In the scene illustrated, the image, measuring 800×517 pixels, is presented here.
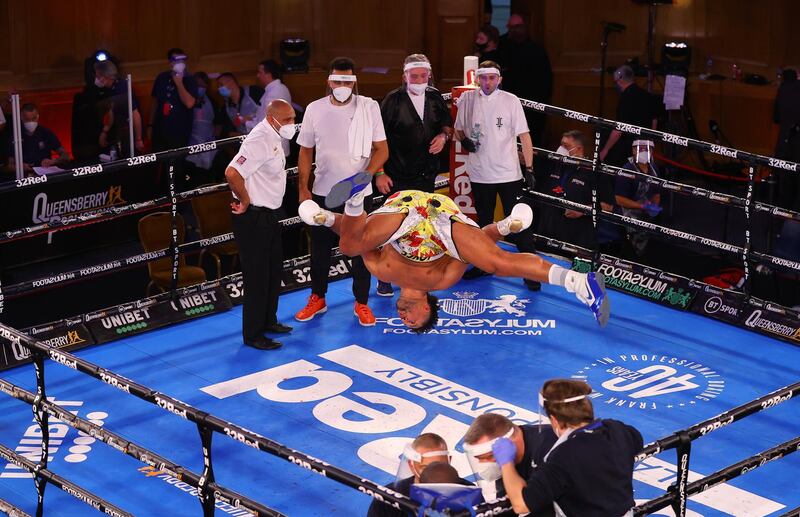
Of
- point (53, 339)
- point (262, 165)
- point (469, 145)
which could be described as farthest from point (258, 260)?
point (469, 145)

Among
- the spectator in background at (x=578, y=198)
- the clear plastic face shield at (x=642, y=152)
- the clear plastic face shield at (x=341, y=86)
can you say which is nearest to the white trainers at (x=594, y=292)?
the clear plastic face shield at (x=341, y=86)

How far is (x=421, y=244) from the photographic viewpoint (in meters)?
7.29

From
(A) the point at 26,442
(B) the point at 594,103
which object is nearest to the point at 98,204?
(A) the point at 26,442

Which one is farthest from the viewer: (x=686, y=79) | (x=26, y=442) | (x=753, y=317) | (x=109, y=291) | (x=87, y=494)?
(x=686, y=79)

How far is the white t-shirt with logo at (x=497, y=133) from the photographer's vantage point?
9547mm

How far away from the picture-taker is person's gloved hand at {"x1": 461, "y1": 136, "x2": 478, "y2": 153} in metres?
9.59

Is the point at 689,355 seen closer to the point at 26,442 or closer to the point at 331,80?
the point at 331,80

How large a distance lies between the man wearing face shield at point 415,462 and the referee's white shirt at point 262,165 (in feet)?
12.3

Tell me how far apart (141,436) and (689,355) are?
12.6 feet

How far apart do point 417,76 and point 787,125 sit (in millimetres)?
5387

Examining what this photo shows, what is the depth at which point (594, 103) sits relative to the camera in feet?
51.6

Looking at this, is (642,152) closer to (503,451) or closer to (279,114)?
(279,114)

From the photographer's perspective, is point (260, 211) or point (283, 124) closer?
point (283, 124)

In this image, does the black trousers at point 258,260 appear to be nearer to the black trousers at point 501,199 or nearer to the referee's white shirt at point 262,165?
the referee's white shirt at point 262,165
